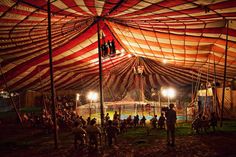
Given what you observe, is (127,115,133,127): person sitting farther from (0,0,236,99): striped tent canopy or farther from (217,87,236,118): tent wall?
(217,87,236,118): tent wall

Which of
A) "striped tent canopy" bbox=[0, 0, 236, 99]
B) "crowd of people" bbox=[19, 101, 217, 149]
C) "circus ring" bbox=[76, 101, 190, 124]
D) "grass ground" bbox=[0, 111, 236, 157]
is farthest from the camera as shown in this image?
"circus ring" bbox=[76, 101, 190, 124]

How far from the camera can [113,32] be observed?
1154 centimetres

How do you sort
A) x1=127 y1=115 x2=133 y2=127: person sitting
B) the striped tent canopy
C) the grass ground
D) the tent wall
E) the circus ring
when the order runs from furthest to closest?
the circus ring
the tent wall
x1=127 y1=115 x2=133 y2=127: person sitting
the grass ground
the striped tent canopy

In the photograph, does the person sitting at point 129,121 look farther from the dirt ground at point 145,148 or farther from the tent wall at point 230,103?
the tent wall at point 230,103

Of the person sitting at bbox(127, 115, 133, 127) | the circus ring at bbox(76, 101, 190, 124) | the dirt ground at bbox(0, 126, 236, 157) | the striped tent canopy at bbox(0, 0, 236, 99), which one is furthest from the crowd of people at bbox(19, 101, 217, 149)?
the striped tent canopy at bbox(0, 0, 236, 99)

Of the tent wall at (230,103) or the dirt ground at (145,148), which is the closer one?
the dirt ground at (145,148)

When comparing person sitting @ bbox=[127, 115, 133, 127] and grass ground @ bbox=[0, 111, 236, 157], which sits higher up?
person sitting @ bbox=[127, 115, 133, 127]

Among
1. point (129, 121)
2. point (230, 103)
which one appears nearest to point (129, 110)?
point (129, 121)

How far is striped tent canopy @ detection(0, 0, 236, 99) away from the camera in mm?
6723

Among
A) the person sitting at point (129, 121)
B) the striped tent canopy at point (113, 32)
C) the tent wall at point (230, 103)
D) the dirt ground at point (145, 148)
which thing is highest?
the striped tent canopy at point (113, 32)

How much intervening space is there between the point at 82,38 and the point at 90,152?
5.88m

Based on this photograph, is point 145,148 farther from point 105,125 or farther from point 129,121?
point 129,121

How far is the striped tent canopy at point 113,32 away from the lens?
6.72 m

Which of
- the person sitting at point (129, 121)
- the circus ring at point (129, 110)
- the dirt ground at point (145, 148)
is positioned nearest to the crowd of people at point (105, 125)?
the person sitting at point (129, 121)
